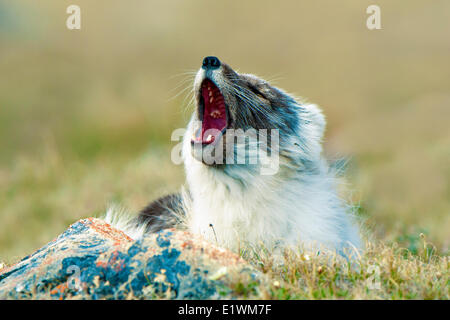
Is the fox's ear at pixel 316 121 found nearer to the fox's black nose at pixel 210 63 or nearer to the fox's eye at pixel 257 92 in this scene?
the fox's eye at pixel 257 92

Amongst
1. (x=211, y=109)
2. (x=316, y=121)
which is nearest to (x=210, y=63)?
(x=211, y=109)

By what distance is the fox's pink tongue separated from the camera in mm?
5738

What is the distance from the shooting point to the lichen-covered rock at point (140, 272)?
4.00m

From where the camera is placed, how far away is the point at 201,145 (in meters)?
5.44

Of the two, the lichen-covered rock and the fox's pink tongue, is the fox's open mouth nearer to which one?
the fox's pink tongue

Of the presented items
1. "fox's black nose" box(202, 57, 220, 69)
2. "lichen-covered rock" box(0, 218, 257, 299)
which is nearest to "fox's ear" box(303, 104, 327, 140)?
"fox's black nose" box(202, 57, 220, 69)

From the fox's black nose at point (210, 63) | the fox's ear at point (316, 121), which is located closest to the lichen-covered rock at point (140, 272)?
the fox's black nose at point (210, 63)

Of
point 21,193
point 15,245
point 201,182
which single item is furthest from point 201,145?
point 21,193

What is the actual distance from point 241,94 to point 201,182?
3.36 feet

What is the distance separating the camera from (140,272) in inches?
162

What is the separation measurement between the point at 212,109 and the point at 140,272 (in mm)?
2294

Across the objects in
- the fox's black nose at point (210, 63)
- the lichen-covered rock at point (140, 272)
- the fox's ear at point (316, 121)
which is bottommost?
the lichen-covered rock at point (140, 272)

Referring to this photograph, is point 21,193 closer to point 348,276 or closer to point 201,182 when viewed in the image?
point 201,182
